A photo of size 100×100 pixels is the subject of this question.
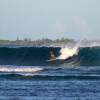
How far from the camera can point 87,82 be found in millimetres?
59500

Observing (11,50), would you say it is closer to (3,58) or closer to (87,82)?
(3,58)

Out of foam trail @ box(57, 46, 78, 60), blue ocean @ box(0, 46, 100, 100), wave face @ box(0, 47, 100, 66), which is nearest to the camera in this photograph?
blue ocean @ box(0, 46, 100, 100)

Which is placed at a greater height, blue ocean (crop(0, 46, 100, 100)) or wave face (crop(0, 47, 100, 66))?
blue ocean (crop(0, 46, 100, 100))

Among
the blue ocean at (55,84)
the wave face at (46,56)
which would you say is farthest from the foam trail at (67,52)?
the blue ocean at (55,84)

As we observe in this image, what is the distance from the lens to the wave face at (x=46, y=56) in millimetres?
105938

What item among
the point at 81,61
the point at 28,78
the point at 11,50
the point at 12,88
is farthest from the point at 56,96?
the point at 11,50

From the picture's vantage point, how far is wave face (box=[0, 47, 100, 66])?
105938 millimetres

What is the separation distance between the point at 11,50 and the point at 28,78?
57.5 meters

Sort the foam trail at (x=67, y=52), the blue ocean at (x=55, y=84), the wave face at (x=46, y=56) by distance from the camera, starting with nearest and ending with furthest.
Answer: the blue ocean at (x=55, y=84)
the wave face at (x=46, y=56)
the foam trail at (x=67, y=52)

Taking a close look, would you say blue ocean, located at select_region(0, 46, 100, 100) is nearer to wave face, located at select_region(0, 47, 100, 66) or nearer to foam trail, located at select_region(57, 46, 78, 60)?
wave face, located at select_region(0, 47, 100, 66)

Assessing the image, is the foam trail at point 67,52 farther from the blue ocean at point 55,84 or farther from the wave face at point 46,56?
the blue ocean at point 55,84

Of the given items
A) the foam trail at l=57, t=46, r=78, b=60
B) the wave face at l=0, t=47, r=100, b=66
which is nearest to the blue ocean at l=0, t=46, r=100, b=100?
the wave face at l=0, t=47, r=100, b=66

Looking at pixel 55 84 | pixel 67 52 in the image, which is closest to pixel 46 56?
pixel 67 52

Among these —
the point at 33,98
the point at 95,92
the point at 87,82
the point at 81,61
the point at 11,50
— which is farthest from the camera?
the point at 11,50
